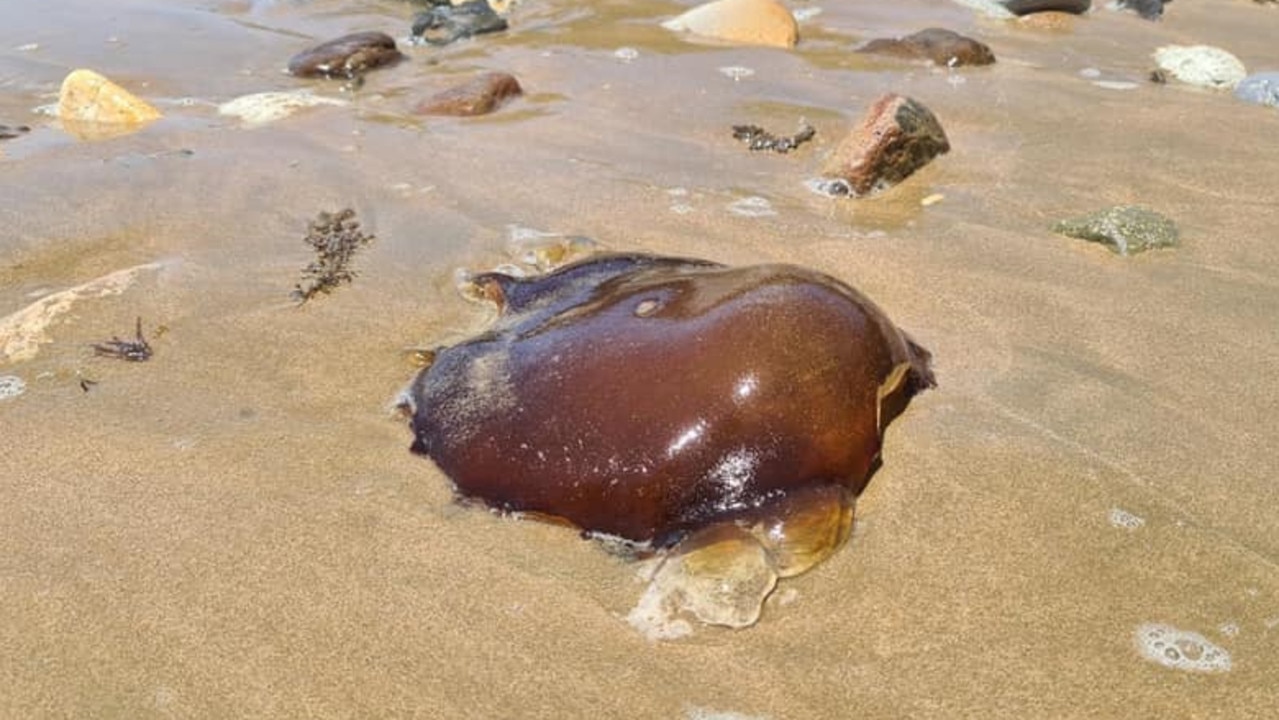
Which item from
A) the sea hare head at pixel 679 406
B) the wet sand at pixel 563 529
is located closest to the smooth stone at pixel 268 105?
the wet sand at pixel 563 529

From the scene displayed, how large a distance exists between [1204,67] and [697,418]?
14.6ft

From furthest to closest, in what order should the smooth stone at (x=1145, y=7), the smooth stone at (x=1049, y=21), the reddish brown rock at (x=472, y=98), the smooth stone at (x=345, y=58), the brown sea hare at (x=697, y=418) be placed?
the smooth stone at (x=1145, y=7), the smooth stone at (x=1049, y=21), the smooth stone at (x=345, y=58), the reddish brown rock at (x=472, y=98), the brown sea hare at (x=697, y=418)

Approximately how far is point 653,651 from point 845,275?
1711 millimetres

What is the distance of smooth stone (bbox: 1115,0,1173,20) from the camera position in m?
Result: 6.53

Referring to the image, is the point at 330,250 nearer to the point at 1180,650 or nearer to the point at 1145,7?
the point at 1180,650

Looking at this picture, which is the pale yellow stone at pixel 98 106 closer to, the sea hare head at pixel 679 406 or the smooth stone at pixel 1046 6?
the sea hare head at pixel 679 406

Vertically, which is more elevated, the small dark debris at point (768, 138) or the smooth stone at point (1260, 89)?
the smooth stone at point (1260, 89)

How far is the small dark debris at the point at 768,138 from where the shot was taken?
171 inches

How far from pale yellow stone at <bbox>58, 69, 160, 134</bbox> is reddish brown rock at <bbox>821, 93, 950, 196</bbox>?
10.9 feet

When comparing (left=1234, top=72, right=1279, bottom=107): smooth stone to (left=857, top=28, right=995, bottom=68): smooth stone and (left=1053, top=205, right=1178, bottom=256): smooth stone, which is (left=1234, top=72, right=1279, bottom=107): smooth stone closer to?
(left=857, top=28, right=995, bottom=68): smooth stone

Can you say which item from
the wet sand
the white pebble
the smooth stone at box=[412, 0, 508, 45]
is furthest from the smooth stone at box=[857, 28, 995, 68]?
the smooth stone at box=[412, 0, 508, 45]

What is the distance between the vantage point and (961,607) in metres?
1.91

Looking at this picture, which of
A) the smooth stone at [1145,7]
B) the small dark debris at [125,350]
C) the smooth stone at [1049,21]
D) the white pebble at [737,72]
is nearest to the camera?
the small dark debris at [125,350]

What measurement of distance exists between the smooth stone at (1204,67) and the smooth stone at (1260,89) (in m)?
0.11
